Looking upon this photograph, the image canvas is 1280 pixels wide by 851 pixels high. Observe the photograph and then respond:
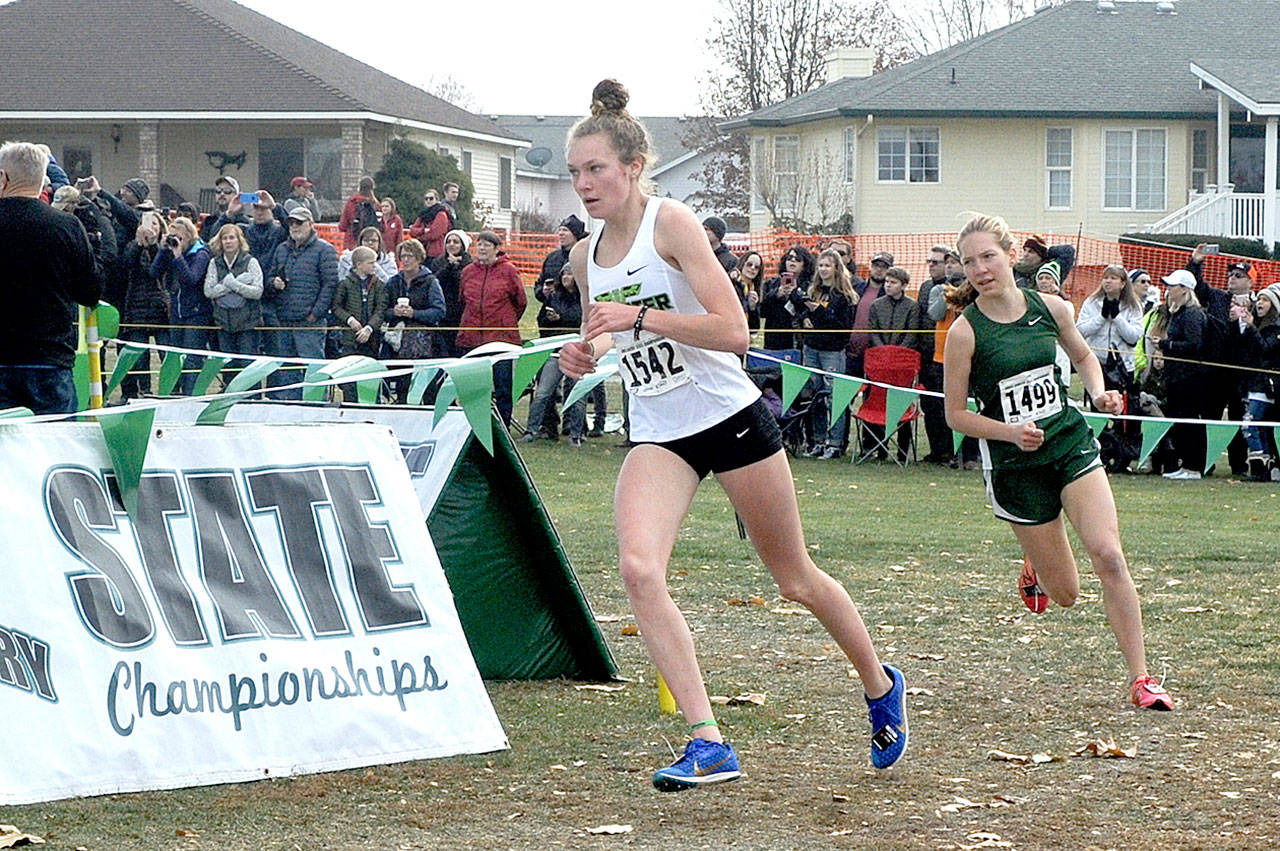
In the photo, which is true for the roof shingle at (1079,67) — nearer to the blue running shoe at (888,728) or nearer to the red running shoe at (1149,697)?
the red running shoe at (1149,697)

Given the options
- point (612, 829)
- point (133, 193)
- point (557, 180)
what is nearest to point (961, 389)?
point (612, 829)

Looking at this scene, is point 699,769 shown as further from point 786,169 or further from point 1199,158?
point 786,169

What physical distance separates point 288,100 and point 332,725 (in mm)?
40676

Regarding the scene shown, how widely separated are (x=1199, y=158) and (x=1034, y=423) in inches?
1493

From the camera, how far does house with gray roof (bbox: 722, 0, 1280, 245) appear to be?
41250 mm

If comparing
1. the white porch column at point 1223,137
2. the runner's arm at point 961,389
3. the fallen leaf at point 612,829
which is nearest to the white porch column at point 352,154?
the white porch column at point 1223,137

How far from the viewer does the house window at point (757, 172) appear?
4797 cm

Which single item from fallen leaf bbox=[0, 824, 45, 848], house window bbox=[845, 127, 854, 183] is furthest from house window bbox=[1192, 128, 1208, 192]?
fallen leaf bbox=[0, 824, 45, 848]

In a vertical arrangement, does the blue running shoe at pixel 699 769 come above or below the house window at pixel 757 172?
below

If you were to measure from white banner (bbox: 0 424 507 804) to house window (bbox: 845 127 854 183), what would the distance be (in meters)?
38.5

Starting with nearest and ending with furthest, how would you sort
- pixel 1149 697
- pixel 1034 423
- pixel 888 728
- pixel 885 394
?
1. pixel 888 728
2. pixel 1149 697
3. pixel 1034 423
4. pixel 885 394

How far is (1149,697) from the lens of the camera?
637 cm

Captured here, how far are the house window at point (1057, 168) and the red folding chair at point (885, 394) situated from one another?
26130 millimetres

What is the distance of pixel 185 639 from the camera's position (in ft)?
17.3
